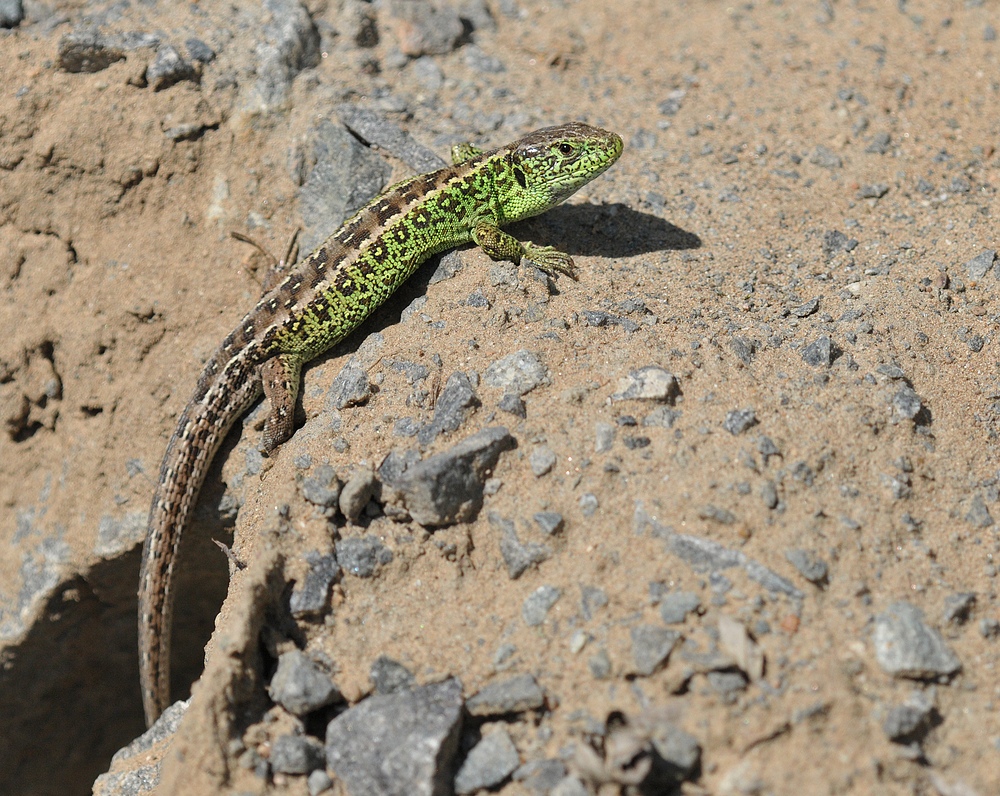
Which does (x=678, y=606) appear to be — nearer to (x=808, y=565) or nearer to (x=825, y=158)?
(x=808, y=565)

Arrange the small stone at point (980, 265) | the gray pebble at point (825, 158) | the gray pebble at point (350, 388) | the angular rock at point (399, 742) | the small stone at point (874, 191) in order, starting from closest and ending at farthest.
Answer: the angular rock at point (399, 742)
the gray pebble at point (350, 388)
the small stone at point (980, 265)
the small stone at point (874, 191)
the gray pebble at point (825, 158)

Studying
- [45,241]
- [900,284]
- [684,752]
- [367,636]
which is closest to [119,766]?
[367,636]

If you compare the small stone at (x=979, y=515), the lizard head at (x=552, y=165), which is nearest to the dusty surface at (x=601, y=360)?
the small stone at (x=979, y=515)

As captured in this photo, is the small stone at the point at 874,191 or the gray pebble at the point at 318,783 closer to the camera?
the gray pebble at the point at 318,783

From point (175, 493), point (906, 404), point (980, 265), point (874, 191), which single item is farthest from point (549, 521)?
point (874, 191)

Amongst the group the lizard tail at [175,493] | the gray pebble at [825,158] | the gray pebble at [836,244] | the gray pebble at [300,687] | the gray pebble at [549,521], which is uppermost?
the gray pebble at [825,158]

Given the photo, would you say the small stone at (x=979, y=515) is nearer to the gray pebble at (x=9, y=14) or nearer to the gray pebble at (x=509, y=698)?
the gray pebble at (x=509, y=698)
